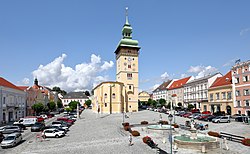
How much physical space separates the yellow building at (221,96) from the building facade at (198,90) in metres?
1.58

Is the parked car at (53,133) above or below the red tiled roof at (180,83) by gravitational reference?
below

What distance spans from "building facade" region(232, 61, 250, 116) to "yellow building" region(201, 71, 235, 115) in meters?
1.91

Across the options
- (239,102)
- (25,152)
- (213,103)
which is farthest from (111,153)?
(213,103)

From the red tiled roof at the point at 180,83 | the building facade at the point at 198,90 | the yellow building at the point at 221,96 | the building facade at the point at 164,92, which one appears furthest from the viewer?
the building facade at the point at 164,92

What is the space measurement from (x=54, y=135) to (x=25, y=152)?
761 centimetres

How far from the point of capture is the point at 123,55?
2958 inches

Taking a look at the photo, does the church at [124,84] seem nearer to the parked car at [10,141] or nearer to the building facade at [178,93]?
the building facade at [178,93]

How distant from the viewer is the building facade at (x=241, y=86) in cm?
4859

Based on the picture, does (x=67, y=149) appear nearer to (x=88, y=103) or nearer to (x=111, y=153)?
(x=111, y=153)

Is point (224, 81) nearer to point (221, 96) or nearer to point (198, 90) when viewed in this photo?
point (221, 96)

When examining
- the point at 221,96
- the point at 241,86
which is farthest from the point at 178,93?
the point at 241,86

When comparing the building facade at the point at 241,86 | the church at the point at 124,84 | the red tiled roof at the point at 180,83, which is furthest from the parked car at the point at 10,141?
the red tiled roof at the point at 180,83

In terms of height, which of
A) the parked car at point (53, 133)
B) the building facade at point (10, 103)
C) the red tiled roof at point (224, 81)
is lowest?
the parked car at point (53, 133)

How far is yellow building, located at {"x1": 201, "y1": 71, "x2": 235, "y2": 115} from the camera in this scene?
54.6 metres
